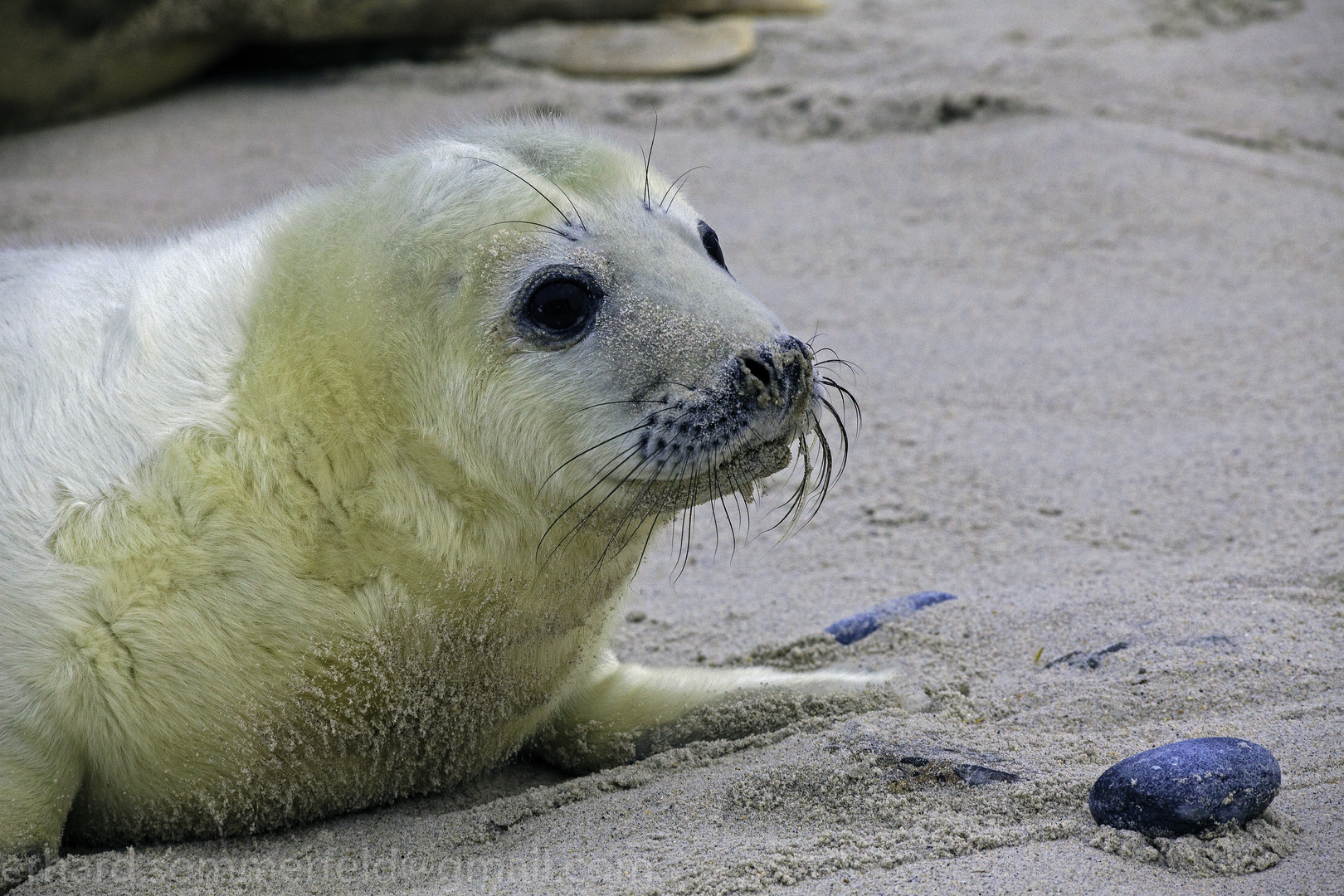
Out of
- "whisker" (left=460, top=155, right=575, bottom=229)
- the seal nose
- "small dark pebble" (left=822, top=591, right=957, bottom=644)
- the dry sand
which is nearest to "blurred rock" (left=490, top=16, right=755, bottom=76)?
the dry sand

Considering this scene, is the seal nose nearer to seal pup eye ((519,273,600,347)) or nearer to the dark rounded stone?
seal pup eye ((519,273,600,347))

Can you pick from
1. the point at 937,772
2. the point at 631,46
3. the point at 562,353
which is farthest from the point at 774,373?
the point at 631,46

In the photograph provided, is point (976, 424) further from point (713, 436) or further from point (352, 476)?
point (352, 476)

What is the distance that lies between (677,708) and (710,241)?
1.00m

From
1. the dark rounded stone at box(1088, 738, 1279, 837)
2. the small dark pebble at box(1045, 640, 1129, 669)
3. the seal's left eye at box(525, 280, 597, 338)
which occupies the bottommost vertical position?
the small dark pebble at box(1045, 640, 1129, 669)

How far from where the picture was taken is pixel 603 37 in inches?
282

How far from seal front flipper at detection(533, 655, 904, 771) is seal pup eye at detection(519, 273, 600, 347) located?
879 mm

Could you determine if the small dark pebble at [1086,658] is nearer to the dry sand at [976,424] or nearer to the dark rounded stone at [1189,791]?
the dry sand at [976,424]

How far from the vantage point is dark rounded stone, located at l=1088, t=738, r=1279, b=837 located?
1998 millimetres

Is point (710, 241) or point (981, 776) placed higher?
point (710, 241)

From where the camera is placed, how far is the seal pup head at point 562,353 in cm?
223

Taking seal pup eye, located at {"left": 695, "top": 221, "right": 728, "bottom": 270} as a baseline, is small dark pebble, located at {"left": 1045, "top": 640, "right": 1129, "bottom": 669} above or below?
below

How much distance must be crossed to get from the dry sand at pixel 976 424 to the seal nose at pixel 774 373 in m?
0.69

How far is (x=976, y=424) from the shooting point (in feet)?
14.1
